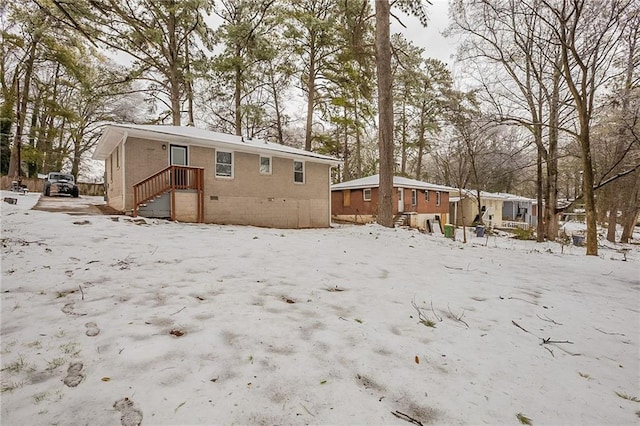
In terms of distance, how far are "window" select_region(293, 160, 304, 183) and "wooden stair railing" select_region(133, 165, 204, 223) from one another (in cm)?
454

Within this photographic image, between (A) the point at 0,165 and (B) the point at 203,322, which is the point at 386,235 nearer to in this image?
(B) the point at 203,322

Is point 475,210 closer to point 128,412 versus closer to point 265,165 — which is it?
point 265,165

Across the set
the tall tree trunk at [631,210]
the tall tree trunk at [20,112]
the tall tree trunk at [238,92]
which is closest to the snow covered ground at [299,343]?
the tall tree trunk at [238,92]

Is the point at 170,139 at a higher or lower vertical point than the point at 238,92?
lower

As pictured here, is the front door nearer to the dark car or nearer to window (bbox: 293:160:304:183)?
window (bbox: 293:160:304:183)

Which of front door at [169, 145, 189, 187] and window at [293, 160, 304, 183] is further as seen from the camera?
window at [293, 160, 304, 183]

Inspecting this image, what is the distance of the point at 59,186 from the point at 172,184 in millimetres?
10978

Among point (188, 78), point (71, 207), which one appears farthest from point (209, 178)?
point (188, 78)

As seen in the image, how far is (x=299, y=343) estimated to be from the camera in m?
2.30

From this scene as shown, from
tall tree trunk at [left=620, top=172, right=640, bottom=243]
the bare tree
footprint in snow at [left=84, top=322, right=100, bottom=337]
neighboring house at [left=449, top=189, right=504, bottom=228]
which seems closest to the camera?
footprint in snow at [left=84, top=322, right=100, bottom=337]

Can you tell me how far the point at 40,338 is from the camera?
7.08 feet

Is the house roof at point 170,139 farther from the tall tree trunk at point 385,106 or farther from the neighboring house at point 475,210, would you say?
the neighboring house at point 475,210

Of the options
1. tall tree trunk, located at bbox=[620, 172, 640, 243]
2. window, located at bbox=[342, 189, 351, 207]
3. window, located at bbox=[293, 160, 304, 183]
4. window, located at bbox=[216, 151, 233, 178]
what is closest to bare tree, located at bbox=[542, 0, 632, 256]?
window, located at bbox=[293, 160, 304, 183]

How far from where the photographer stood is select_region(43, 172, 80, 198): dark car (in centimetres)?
1554
